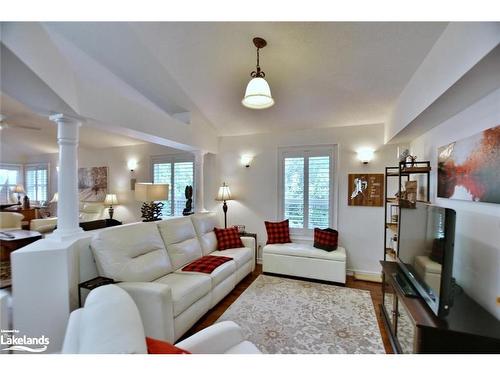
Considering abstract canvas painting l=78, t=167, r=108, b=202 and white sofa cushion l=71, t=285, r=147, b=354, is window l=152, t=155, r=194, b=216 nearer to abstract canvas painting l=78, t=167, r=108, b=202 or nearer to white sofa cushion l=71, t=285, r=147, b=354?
abstract canvas painting l=78, t=167, r=108, b=202

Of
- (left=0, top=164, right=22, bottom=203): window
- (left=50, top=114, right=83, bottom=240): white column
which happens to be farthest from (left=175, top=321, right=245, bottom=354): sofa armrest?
(left=0, top=164, right=22, bottom=203): window

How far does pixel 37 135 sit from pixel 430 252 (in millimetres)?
6855

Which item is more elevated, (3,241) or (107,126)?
(107,126)

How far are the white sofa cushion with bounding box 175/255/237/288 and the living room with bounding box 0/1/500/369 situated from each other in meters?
0.03

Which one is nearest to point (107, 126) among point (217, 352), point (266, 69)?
point (266, 69)

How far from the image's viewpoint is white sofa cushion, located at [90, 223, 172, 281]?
1.98 meters

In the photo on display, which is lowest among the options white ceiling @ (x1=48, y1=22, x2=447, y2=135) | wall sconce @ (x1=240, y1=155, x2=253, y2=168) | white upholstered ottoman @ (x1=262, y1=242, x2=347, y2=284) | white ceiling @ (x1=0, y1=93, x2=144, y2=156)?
white upholstered ottoman @ (x1=262, y1=242, x2=347, y2=284)

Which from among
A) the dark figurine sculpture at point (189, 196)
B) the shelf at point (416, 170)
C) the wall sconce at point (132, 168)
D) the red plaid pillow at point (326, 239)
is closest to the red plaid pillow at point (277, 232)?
the red plaid pillow at point (326, 239)

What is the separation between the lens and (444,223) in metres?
1.43

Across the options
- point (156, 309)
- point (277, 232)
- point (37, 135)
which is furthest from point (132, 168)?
point (156, 309)

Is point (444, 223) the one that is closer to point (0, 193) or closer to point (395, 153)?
point (395, 153)
